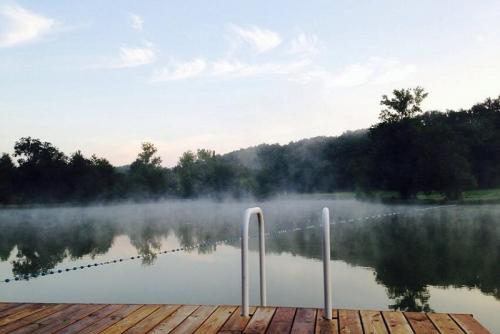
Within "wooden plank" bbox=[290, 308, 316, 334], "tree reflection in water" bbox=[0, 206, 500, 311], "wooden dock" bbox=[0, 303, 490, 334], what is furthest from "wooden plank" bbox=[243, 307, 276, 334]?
"tree reflection in water" bbox=[0, 206, 500, 311]

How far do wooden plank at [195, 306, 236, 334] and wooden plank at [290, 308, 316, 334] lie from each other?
527mm

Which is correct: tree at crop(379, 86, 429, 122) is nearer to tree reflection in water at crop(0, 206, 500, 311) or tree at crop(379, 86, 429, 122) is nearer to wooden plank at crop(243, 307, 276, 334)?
tree reflection in water at crop(0, 206, 500, 311)

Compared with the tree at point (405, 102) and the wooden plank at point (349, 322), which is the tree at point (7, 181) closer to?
the tree at point (405, 102)

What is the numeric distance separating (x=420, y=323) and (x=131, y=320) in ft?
6.93

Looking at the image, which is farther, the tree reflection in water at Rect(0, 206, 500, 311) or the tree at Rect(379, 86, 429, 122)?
the tree at Rect(379, 86, 429, 122)

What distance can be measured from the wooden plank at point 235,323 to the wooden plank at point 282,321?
7.6 inches

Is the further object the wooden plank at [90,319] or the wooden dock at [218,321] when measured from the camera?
the wooden plank at [90,319]

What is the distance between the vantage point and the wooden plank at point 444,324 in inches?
126

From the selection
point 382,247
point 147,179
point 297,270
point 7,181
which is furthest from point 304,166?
point 297,270

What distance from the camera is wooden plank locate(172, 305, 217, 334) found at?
3346mm

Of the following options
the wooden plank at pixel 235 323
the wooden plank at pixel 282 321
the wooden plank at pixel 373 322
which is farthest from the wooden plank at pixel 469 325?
the wooden plank at pixel 235 323

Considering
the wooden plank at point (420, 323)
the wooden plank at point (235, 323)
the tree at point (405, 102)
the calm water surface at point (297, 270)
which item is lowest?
the calm water surface at point (297, 270)

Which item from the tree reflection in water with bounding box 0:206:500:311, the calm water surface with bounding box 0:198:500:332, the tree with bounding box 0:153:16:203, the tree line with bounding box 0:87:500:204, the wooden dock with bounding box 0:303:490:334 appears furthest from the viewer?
the tree with bounding box 0:153:16:203

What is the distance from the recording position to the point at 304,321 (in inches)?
137
